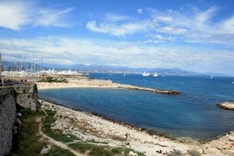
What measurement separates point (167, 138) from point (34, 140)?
23113mm

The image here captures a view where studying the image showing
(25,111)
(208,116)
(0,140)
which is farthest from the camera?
(208,116)

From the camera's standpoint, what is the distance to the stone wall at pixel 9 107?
2739 cm

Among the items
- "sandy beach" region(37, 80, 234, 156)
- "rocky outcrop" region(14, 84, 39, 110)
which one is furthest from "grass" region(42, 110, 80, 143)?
"rocky outcrop" region(14, 84, 39, 110)

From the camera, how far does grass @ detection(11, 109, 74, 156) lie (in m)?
30.2

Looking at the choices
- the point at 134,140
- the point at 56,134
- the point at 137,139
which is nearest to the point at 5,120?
the point at 56,134

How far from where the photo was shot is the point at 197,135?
52.3 metres

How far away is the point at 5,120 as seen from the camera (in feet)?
95.8

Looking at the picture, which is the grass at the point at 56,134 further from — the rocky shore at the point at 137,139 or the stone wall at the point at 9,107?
the stone wall at the point at 9,107

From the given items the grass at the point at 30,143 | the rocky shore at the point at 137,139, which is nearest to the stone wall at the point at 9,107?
the grass at the point at 30,143

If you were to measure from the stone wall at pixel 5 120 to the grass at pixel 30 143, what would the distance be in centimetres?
146

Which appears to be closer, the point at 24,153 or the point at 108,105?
the point at 24,153

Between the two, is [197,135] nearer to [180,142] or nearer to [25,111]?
[180,142]

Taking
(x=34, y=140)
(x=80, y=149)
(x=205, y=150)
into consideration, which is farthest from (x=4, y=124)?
(x=205, y=150)

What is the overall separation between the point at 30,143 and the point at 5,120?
456cm
